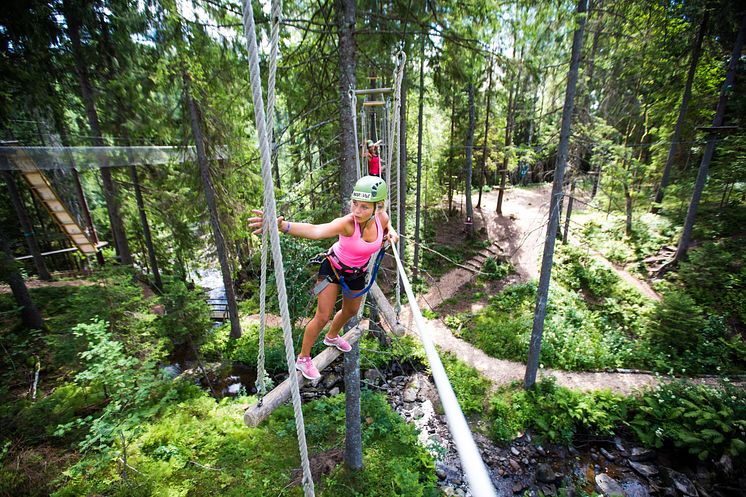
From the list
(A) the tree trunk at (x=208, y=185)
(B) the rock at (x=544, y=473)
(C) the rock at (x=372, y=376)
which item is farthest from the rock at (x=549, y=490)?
(A) the tree trunk at (x=208, y=185)

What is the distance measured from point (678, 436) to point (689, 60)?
41.8 ft

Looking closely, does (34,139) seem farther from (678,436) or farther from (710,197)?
(710,197)

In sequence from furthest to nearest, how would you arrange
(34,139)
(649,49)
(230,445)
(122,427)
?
(649,49) → (34,139) → (230,445) → (122,427)

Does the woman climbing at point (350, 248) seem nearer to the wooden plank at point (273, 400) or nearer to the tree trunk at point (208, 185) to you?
the wooden plank at point (273, 400)

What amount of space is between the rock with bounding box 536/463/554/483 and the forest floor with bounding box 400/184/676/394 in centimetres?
223

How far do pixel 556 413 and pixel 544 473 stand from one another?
1.50 meters

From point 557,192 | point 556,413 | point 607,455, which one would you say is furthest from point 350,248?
point 607,455

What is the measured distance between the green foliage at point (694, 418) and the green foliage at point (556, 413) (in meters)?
0.51

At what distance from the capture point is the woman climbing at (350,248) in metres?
2.76

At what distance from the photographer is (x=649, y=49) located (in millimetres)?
11195

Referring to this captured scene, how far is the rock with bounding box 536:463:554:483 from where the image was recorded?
22.0 feet

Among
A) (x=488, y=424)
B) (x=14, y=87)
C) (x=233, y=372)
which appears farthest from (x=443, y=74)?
(x=14, y=87)

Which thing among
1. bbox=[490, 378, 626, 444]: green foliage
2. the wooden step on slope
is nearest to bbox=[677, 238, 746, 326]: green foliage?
bbox=[490, 378, 626, 444]: green foliage

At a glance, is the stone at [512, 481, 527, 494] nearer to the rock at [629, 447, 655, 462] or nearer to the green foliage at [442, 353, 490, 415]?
the green foliage at [442, 353, 490, 415]
